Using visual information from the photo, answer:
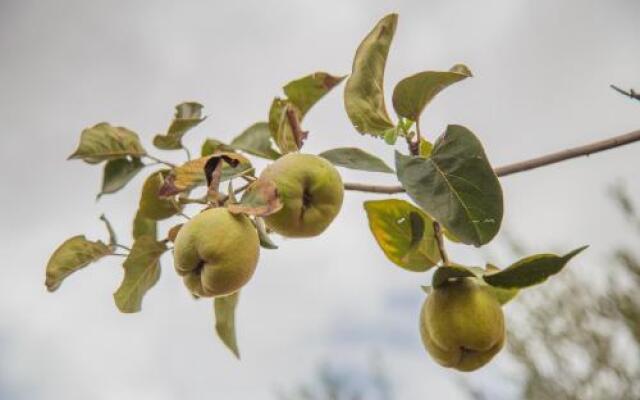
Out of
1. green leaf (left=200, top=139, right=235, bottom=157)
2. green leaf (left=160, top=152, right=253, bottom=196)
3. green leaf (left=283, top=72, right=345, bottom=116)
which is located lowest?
green leaf (left=200, top=139, right=235, bottom=157)

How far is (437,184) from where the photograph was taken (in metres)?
0.70

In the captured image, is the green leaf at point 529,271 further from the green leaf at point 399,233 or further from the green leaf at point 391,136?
the green leaf at point 391,136

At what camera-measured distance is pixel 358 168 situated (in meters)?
0.77

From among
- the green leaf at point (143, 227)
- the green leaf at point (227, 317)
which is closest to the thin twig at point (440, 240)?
the green leaf at point (227, 317)

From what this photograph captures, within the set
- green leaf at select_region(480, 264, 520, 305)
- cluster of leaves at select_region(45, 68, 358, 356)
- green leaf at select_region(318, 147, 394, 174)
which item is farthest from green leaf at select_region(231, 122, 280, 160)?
green leaf at select_region(480, 264, 520, 305)

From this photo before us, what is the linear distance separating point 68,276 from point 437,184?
0.62 meters

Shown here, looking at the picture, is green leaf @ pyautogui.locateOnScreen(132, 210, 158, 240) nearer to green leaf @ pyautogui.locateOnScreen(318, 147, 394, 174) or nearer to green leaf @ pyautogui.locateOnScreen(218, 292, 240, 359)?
green leaf @ pyautogui.locateOnScreen(218, 292, 240, 359)

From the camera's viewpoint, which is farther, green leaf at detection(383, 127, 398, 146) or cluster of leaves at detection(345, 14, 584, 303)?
green leaf at detection(383, 127, 398, 146)

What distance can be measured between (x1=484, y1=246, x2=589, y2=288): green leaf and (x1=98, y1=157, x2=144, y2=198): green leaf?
609mm

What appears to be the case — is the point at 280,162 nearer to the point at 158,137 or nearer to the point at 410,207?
the point at 410,207

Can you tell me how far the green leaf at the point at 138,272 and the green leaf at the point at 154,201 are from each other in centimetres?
4

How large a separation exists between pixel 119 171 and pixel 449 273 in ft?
1.94

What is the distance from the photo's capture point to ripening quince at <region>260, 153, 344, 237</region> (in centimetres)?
70

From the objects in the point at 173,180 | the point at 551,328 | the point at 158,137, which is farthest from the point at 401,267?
the point at 551,328
